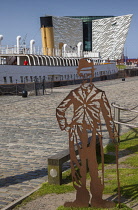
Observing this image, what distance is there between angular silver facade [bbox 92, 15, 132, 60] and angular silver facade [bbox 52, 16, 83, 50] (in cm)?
1015

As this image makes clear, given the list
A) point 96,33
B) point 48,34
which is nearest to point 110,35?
point 96,33

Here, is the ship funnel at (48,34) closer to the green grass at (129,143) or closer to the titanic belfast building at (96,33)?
the titanic belfast building at (96,33)

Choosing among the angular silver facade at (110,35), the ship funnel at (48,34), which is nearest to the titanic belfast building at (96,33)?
the angular silver facade at (110,35)

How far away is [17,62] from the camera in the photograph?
35688 mm

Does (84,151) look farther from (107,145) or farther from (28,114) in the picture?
(28,114)

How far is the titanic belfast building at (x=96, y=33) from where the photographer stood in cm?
8262

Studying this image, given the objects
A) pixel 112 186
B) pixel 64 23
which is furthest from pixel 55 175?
pixel 64 23

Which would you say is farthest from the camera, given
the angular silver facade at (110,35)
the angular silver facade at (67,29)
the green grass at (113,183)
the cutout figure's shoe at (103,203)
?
the angular silver facade at (110,35)

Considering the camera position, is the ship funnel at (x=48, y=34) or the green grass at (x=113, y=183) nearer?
the green grass at (x=113, y=183)

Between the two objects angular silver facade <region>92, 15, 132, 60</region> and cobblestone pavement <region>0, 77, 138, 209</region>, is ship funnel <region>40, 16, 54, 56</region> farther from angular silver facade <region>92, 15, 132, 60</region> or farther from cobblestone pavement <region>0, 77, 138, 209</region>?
angular silver facade <region>92, 15, 132, 60</region>

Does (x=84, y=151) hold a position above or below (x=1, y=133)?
above

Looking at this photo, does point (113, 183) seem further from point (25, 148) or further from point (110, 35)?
point (110, 35)

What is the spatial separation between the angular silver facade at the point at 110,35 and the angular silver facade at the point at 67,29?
1015cm

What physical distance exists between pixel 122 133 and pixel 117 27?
8117 cm
